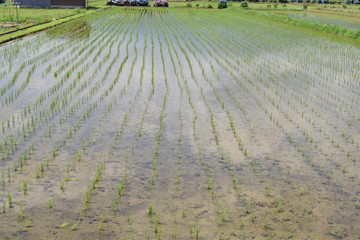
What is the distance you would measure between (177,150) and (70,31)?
17.9 m

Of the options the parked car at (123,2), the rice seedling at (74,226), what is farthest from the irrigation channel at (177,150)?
the parked car at (123,2)

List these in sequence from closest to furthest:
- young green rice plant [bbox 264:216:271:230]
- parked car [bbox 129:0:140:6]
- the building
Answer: young green rice plant [bbox 264:216:271:230], the building, parked car [bbox 129:0:140:6]

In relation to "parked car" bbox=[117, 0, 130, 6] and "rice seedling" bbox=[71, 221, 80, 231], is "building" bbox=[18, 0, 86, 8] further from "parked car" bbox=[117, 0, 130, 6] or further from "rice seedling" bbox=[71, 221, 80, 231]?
"rice seedling" bbox=[71, 221, 80, 231]

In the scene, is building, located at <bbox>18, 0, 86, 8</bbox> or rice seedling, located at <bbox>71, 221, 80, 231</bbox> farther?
building, located at <bbox>18, 0, 86, 8</bbox>

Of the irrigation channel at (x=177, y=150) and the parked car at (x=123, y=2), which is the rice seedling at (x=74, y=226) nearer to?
the irrigation channel at (x=177, y=150)

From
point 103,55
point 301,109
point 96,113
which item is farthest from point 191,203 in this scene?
point 103,55

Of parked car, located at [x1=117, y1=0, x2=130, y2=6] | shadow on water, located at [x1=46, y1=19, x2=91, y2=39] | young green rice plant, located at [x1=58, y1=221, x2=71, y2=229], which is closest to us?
young green rice plant, located at [x1=58, y1=221, x2=71, y2=229]

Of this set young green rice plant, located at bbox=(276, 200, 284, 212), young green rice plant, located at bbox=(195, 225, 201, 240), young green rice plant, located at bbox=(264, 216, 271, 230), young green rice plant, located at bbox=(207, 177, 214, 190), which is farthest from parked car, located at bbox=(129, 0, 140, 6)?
young green rice plant, located at bbox=(195, 225, 201, 240)

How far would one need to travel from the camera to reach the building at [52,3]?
4072 cm

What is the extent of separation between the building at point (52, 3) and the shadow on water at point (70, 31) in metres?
16.0

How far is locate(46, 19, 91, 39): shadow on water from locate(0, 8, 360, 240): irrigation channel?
262 inches

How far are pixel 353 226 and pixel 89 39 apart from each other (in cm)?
1731

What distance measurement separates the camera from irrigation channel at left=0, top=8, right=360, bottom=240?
482 cm

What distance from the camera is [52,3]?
4112cm
